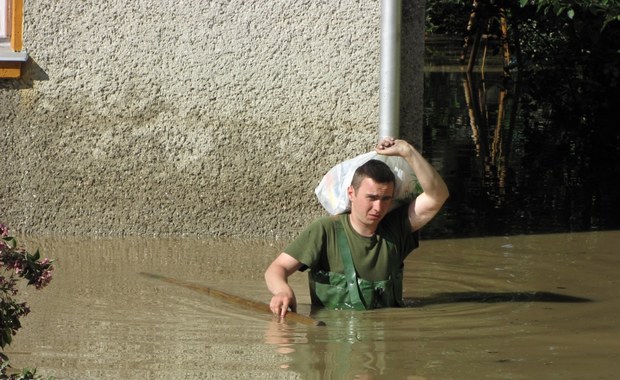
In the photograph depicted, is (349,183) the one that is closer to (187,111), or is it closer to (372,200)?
(372,200)

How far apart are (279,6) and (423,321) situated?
2.80m

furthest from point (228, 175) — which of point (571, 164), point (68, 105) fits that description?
point (571, 164)

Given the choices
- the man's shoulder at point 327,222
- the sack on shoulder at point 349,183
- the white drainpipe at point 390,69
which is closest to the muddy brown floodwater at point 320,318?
the man's shoulder at point 327,222

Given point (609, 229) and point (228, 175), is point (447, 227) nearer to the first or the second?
point (609, 229)

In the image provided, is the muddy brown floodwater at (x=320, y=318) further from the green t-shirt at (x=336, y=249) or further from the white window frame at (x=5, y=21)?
the white window frame at (x=5, y=21)

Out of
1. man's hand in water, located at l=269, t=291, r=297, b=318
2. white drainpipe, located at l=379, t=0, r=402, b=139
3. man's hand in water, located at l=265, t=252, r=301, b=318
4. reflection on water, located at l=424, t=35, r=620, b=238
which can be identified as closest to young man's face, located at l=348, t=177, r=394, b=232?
man's hand in water, located at l=265, t=252, r=301, b=318

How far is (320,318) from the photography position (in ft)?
20.1

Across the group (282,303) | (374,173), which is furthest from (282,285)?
(374,173)

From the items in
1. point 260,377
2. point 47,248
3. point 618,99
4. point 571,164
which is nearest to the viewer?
point 260,377

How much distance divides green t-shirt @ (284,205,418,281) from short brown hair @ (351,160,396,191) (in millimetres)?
246

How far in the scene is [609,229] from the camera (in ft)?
29.3

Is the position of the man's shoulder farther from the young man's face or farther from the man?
the young man's face

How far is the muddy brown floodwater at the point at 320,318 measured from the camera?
5.22 metres

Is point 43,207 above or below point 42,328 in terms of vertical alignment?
above
